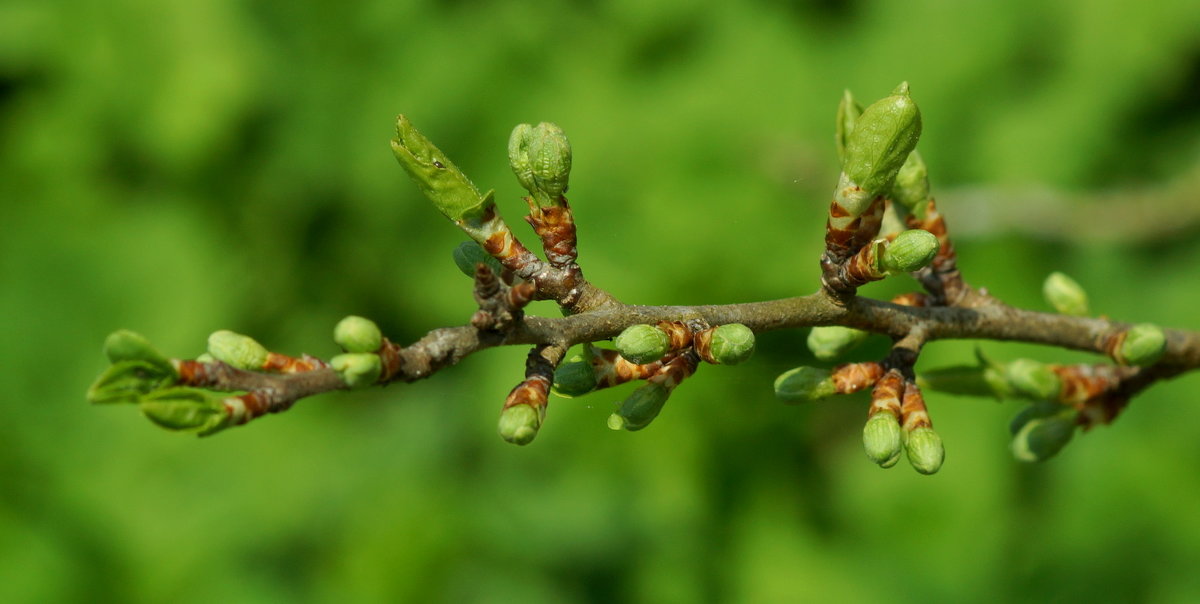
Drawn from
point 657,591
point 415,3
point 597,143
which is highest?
point 415,3

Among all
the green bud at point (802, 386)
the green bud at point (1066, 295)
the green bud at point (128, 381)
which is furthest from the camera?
the green bud at point (1066, 295)

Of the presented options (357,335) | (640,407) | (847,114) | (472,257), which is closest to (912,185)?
(847,114)

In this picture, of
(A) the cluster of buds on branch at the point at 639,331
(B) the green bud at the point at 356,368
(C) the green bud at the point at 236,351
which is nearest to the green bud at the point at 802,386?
(A) the cluster of buds on branch at the point at 639,331

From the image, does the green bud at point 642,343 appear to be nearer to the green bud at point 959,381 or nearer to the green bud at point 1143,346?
the green bud at point 959,381

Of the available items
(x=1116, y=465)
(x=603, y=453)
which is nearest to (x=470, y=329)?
(x=603, y=453)

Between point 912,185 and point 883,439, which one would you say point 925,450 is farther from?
point 912,185

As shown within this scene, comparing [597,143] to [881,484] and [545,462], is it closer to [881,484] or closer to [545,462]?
[545,462]
